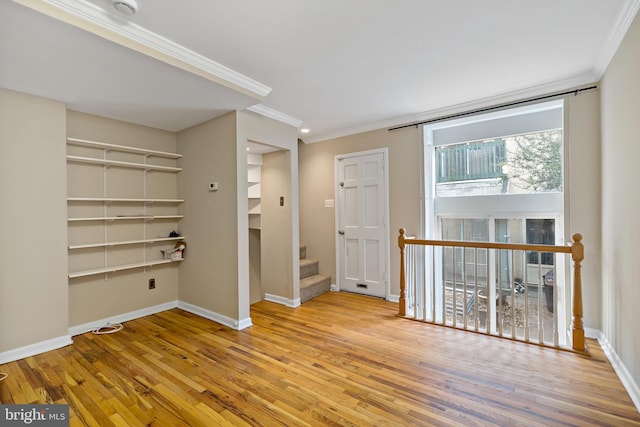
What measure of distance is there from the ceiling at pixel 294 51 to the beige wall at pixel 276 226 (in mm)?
993

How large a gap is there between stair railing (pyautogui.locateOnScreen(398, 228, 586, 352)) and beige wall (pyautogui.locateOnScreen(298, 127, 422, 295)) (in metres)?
0.41

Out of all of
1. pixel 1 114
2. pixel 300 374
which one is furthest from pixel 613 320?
pixel 1 114

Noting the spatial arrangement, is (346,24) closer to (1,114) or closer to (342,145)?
(342,145)

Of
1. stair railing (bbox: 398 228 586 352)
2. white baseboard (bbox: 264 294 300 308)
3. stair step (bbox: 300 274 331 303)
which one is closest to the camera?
stair railing (bbox: 398 228 586 352)

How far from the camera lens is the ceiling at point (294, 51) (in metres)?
1.76

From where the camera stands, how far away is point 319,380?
212 centimetres

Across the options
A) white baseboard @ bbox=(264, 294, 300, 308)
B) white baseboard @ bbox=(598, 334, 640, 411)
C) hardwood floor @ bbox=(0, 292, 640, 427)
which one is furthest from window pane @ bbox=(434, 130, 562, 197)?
white baseboard @ bbox=(264, 294, 300, 308)

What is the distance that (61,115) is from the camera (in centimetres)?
269

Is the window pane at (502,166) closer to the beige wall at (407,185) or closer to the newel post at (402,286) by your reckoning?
the beige wall at (407,185)

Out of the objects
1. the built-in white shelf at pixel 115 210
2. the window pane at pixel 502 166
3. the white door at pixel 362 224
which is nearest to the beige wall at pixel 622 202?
the window pane at pixel 502 166

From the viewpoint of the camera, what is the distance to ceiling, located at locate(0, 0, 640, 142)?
1758mm

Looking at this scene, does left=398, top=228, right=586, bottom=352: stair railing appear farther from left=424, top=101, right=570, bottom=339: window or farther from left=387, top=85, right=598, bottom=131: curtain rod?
left=387, top=85, right=598, bottom=131: curtain rod

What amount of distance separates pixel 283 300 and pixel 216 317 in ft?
2.97

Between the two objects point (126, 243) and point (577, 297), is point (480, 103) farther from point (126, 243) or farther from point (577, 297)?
point (126, 243)
